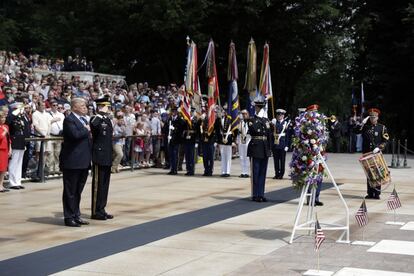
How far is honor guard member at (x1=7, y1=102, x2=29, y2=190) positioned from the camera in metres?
16.2

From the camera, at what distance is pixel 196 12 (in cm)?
3894

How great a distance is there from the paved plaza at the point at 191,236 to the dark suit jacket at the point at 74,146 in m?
1.02

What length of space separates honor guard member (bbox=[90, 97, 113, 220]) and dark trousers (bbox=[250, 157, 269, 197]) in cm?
356

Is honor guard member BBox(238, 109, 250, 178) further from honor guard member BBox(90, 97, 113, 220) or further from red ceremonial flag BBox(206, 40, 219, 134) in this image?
honor guard member BBox(90, 97, 113, 220)

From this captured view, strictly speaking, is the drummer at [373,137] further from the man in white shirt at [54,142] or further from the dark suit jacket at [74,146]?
the man in white shirt at [54,142]

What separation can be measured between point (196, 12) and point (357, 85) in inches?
380

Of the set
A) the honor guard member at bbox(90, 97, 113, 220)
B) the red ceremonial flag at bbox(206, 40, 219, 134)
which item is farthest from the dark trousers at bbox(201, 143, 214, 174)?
the honor guard member at bbox(90, 97, 113, 220)

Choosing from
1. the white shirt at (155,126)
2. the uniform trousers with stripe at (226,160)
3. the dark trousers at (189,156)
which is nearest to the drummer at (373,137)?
the uniform trousers with stripe at (226,160)

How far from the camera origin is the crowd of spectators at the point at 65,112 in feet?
58.0

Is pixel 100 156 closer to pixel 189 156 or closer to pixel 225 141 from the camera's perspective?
pixel 189 156

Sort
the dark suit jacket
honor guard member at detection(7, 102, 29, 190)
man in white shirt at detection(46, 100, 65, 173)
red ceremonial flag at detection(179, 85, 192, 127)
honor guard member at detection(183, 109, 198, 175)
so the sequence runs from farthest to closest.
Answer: red ceremonial flag at detection(179, 85, 192, 127), honor guard member at detection(183, 109, 198, 175), man in white shirt at detection(46, 100, 65, 173), honor guard member at detection(7, 102, 29, 190), the dark suit jacket

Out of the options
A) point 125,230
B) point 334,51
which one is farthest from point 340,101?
point 125,230

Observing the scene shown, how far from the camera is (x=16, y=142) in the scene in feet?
53.3

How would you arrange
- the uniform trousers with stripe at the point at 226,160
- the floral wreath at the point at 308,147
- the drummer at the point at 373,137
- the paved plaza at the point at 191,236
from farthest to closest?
the uniform trousers with stripe at the point at 226,160
the drummer at the point at 373,137
the floral wreath at the point at 308,147
the paved plaza at the point at 191,236
